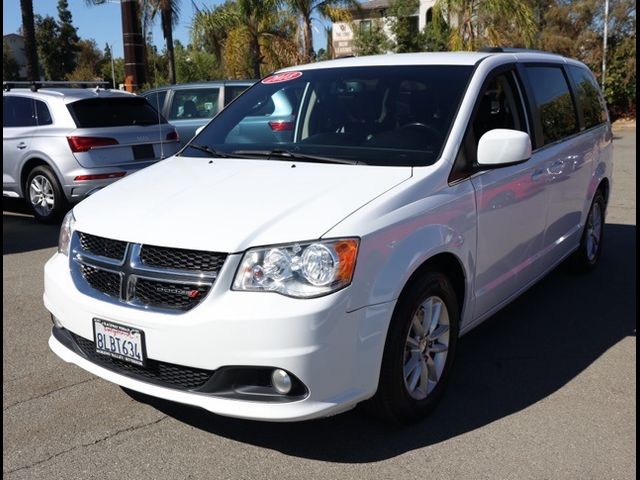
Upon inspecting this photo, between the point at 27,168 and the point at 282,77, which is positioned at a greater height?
the point at 282,77

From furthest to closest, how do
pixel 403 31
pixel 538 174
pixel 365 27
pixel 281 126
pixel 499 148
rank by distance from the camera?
1. pixel 365 27
2. pixel 403 31
3. pixel 538 174
4. pixel 281 126
5. pixel 499 148

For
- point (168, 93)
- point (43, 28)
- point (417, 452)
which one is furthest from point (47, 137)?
point (43, 28)

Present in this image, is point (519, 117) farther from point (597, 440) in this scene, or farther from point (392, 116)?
point (597, 440)

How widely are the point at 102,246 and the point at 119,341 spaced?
0.48 metres

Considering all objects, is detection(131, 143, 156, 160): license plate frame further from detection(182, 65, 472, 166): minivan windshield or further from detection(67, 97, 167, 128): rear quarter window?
detection(182, 65, 472, 166): minivan windshield

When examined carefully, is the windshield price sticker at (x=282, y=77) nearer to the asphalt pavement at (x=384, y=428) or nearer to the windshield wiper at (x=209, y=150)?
the windshield wiper at (x=209, y=150)

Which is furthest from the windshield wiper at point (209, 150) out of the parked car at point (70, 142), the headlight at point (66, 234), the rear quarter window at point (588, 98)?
the parked car at point (70, 142)

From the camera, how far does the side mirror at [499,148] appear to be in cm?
369

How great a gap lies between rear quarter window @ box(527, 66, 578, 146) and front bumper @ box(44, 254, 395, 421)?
7.91 ft

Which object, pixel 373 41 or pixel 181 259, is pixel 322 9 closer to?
pixel 373 41

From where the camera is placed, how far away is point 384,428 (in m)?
3.44

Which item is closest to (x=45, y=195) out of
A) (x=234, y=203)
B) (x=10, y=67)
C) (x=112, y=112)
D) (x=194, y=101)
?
(x=112, y=112)

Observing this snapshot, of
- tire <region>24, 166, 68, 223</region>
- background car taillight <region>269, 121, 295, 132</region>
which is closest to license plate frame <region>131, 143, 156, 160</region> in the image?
tire <region>24, 166, 68, 223</region>

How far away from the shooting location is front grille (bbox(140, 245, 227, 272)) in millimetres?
2955
